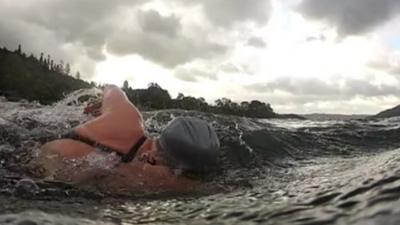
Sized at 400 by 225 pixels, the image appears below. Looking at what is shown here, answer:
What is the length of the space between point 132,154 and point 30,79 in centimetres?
6581

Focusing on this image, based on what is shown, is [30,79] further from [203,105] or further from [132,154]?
[132,154]

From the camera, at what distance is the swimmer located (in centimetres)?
648

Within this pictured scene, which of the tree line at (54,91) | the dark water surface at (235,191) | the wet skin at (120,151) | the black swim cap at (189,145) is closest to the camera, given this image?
the dark water surface at (235,191)

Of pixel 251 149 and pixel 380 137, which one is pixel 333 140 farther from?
pixel 251 149

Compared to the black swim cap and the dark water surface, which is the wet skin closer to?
the black swim cap

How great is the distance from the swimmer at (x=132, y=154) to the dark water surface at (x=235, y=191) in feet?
0.97

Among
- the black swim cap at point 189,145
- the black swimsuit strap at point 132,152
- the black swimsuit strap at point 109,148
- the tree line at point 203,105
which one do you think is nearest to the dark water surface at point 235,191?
the black swim cap at point 189,145

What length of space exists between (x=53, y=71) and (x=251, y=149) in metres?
69.6

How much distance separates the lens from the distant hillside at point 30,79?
56438mm

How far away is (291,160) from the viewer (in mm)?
9992

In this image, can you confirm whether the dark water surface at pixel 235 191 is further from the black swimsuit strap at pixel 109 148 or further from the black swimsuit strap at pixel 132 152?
the black swimsuit strap at pixel 132 152

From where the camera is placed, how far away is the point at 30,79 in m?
69.7

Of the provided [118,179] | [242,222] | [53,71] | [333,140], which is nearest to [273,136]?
[333,140]

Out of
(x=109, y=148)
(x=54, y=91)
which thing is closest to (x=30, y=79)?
(x=54, y=91)
